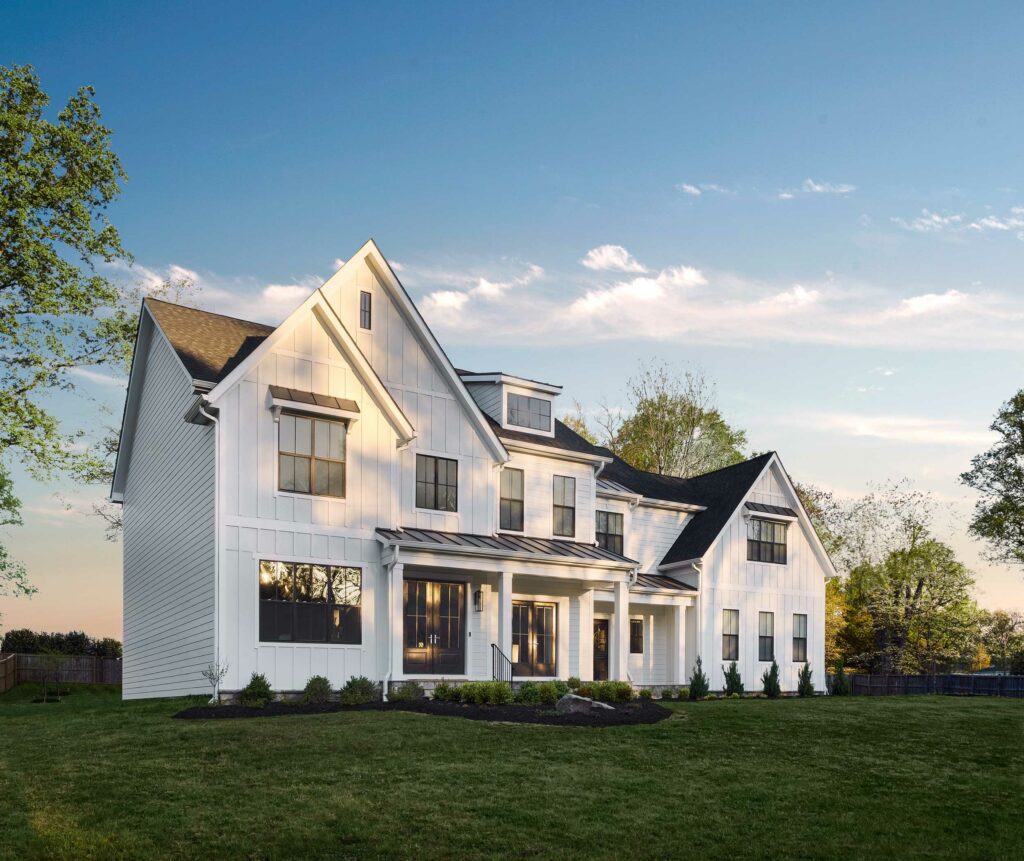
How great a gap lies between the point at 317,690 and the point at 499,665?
5.62m

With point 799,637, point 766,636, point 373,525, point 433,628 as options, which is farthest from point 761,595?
point 373,525

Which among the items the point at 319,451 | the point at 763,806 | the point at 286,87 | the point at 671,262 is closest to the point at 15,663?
the point at 319,451

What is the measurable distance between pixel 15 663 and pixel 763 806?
34.1 m

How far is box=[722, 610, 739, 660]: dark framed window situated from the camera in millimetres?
31016

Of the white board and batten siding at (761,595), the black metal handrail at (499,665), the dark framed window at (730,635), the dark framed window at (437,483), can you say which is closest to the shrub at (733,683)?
the white board and batten siding at (761,595)

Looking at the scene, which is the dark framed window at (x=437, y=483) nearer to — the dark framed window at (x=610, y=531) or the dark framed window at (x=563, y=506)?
the dark framed window at (x=563, y=506)

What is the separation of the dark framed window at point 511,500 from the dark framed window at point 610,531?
4.38 metres

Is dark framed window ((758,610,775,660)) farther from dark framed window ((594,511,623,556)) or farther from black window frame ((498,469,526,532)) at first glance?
black window frame ((498,469,526,532))

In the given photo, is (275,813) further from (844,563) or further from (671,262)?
(844,563)

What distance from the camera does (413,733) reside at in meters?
14.8

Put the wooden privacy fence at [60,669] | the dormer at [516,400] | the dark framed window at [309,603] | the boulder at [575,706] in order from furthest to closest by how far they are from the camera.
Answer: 1. the wooden privacy fence at [60,669]
2. the dormer at [516,400]
3. the dark framed window at [309,603]
4. the boulder at [575,706]

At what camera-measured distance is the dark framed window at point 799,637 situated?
107 ft

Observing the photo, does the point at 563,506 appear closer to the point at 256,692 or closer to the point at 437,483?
the point at 437,483

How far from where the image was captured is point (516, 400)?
27.7m
